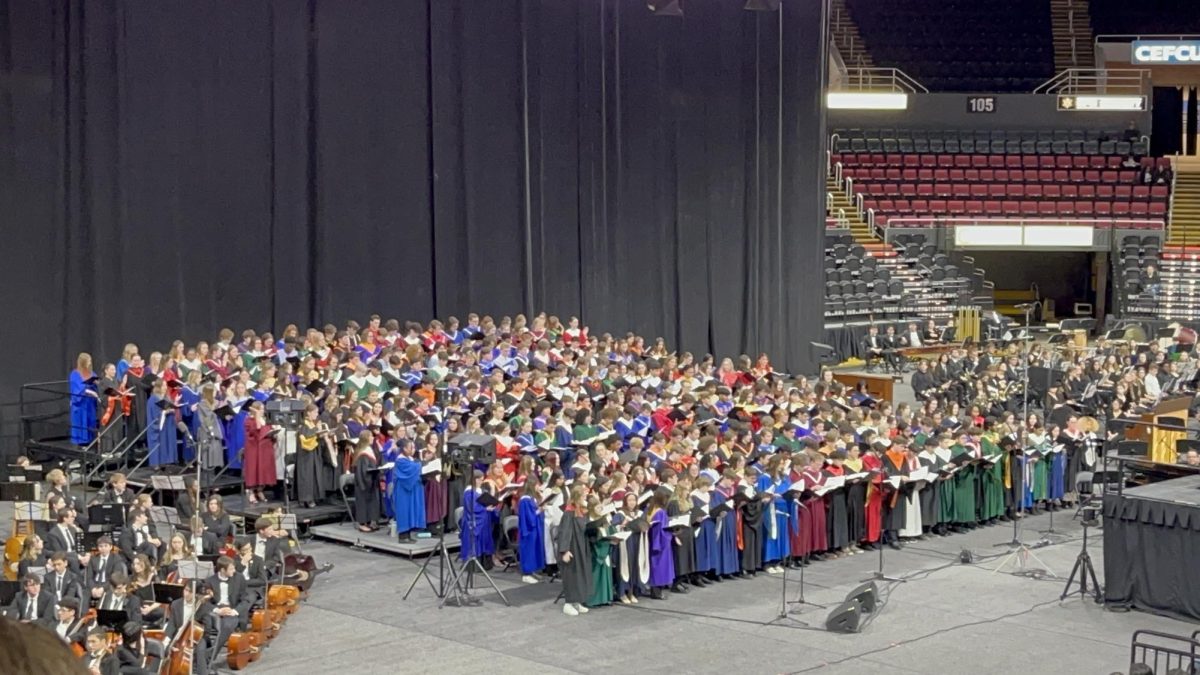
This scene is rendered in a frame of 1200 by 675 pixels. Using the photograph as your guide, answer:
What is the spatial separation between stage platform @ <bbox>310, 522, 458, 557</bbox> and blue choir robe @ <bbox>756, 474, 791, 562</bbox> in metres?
3.40

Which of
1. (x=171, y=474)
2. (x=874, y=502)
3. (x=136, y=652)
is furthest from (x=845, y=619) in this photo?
(x=171, y=474)

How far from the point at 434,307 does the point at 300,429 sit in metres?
8.29

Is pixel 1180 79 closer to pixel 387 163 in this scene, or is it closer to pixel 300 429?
pixel 387 163

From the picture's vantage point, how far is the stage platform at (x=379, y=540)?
1631 centimetres

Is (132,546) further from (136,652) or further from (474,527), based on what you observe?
(474,527)

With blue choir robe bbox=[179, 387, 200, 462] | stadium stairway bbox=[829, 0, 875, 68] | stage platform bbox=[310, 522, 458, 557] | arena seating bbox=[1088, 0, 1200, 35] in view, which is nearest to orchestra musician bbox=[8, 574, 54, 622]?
stage platform bbox=[310, 522, 458, 557]

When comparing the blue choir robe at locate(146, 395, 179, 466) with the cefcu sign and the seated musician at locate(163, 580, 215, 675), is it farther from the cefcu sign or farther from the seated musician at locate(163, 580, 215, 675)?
the cefcu sign

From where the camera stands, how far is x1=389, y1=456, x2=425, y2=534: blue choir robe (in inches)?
640

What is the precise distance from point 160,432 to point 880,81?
29236 mm

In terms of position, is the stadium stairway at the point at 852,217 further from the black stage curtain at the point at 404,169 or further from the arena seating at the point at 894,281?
the black stage curtain at the point at 404,169

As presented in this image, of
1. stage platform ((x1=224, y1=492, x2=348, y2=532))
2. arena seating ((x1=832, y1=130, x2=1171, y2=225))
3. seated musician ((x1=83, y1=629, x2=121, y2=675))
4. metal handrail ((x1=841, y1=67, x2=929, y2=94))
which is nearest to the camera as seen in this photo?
seated musician ((x1=83, y1=629, x2=121, y2=675))

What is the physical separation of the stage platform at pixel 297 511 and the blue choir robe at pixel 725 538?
4.57 m

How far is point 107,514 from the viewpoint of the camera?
13.8 m

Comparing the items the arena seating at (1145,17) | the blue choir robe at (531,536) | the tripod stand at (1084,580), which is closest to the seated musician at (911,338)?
the tripod stand at (1084,580)
